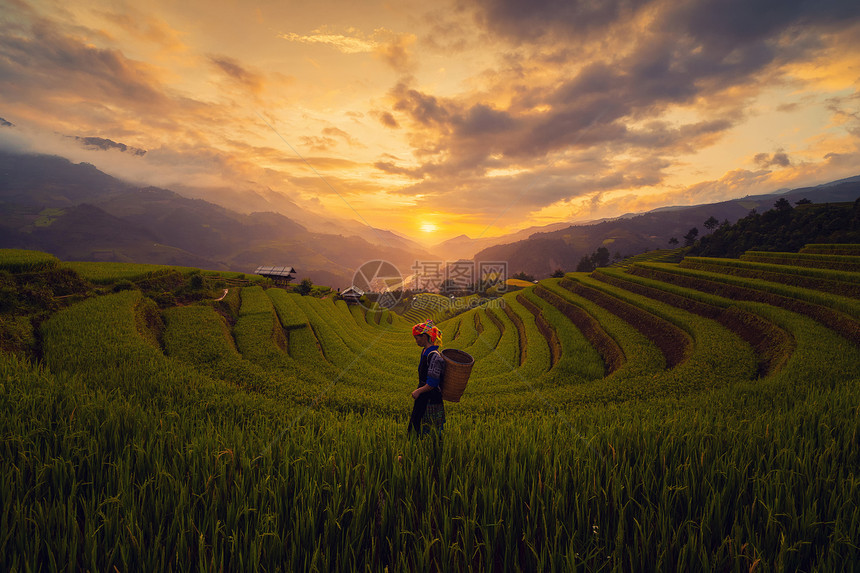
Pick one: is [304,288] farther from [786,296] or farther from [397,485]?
[786,296]

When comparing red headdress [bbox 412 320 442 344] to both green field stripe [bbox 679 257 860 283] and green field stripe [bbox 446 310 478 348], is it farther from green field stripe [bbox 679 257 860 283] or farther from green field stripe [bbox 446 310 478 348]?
green field stripe [bbox 679 257 860 283]

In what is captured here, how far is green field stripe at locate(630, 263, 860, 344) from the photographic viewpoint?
12211 mm

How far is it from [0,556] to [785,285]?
93.1 feet

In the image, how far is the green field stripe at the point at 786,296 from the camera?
12211 mm

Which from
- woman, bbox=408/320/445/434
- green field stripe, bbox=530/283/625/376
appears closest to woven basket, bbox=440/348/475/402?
woman, bbox=408/320/445/434

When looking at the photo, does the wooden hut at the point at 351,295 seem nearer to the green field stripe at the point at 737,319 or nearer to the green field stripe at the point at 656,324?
the green field stripe at the point at 656,324

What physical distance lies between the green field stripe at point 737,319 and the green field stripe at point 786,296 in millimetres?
1262

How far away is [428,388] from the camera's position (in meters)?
4.34

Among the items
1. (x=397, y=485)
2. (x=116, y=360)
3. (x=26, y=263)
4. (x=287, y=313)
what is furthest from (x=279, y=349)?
(x=397, y=485)

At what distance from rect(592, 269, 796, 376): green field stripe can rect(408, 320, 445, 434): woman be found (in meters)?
12.6

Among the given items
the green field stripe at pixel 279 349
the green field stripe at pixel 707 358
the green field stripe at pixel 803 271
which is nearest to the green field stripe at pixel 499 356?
the green field stripe at pixel 707 358

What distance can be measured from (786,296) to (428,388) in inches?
892

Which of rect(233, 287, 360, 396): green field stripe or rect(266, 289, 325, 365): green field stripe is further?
rect(266, 289, 325, 365): green field stripe

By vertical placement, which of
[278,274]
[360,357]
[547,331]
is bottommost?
[360,357]
